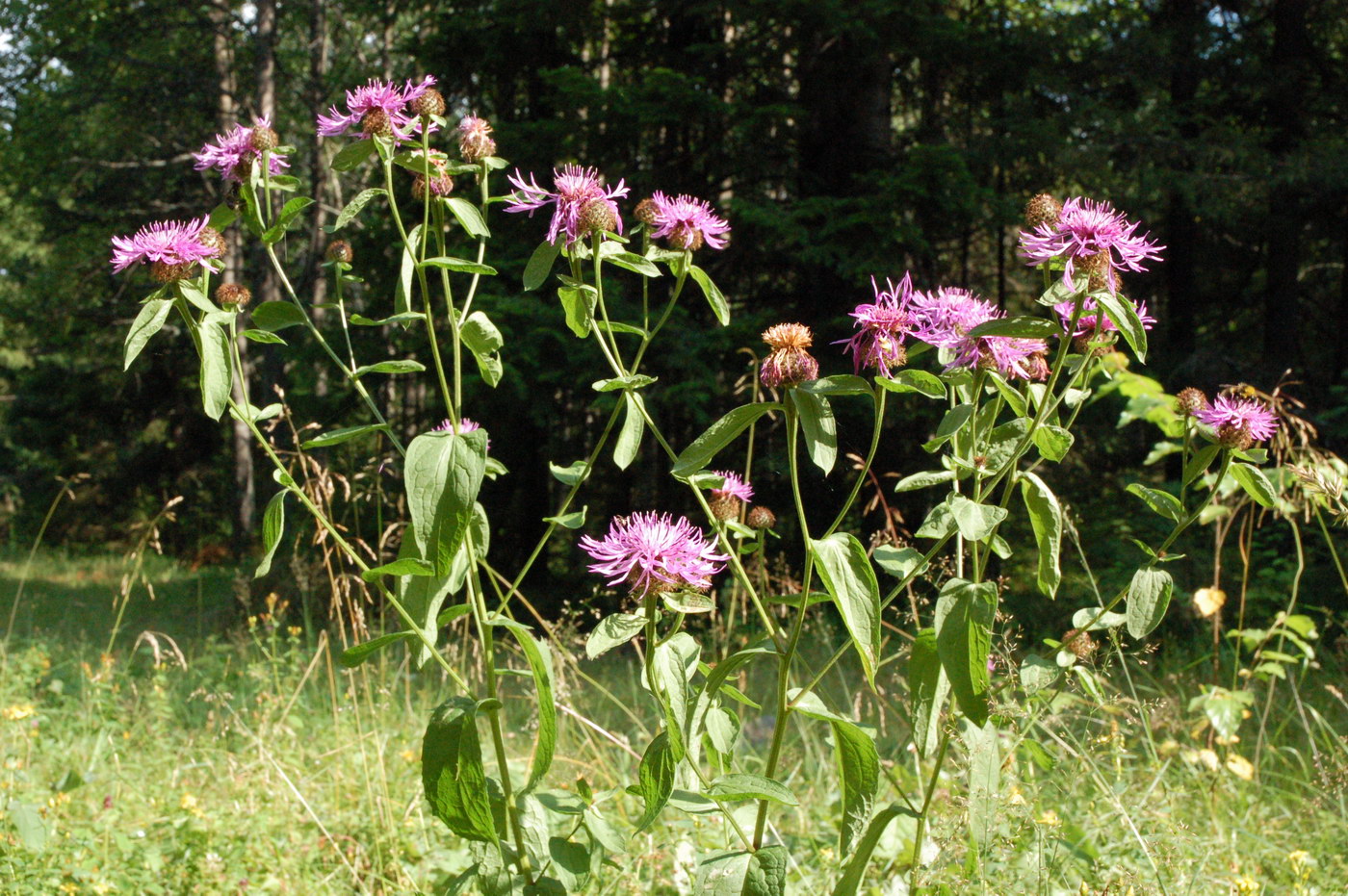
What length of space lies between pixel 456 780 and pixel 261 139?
0.92 metres

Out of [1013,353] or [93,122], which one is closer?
[1013,353]

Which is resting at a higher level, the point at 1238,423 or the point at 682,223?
the point at 682,223

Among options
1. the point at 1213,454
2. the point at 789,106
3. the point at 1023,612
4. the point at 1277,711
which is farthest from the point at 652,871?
the point at 789,106

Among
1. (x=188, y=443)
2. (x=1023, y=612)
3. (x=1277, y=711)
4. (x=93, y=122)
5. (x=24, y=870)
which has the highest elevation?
(x=93, y=122)

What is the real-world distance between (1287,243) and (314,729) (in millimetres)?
7803

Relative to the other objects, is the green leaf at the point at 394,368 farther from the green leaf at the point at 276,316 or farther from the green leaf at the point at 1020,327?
the green leaf at the point at 1020,327

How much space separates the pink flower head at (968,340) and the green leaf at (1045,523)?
144 millimetres

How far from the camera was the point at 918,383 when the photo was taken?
1.20 metres

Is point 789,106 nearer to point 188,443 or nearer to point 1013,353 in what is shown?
point 1013,353

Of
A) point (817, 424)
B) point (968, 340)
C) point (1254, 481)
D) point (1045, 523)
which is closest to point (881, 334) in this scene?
point (968, 340)

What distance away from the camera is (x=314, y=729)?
10.9 feet

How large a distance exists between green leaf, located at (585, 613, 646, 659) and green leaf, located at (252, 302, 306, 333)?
0.59 metres

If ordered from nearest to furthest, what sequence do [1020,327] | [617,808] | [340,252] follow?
[1020,327] → [340,252] → [617,808]

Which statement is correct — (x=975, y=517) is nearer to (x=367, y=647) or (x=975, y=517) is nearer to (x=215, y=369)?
(x=367, y=647)
